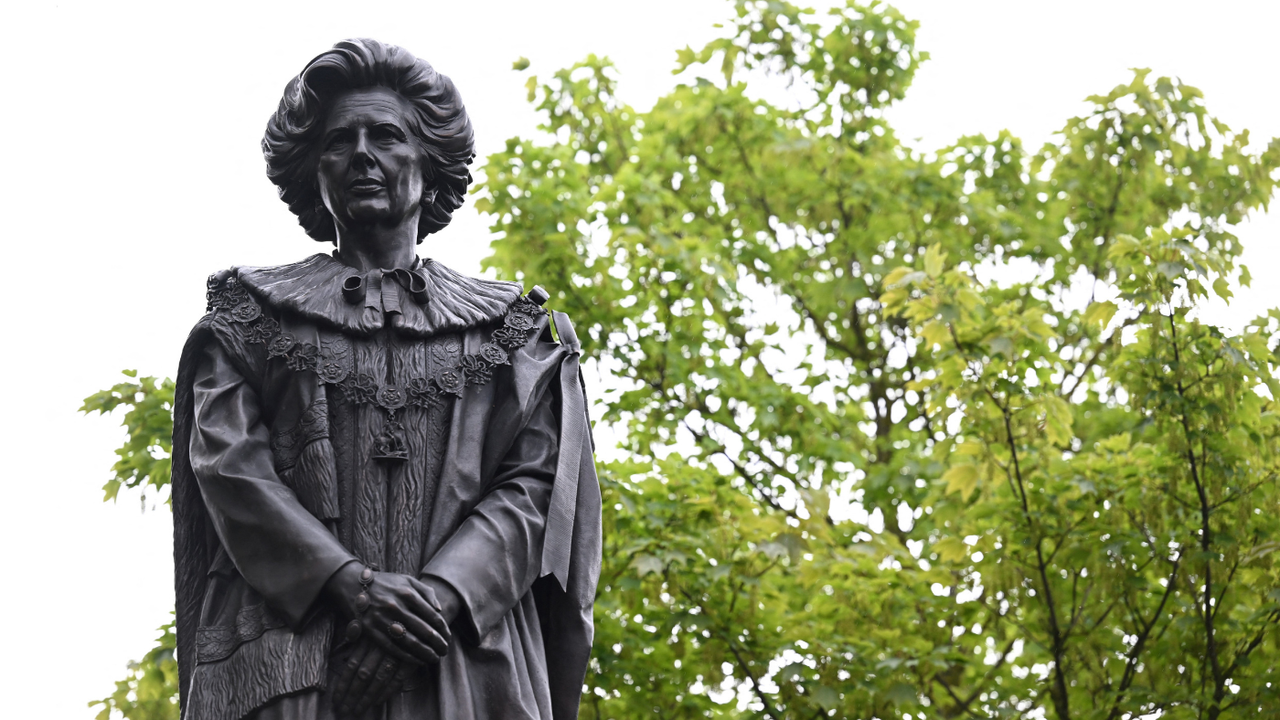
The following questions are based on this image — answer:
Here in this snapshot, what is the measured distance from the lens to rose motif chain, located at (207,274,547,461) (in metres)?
4.51

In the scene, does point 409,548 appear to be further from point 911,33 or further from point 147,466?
point 911,33

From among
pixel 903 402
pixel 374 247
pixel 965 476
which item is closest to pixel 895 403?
pixel 903 402

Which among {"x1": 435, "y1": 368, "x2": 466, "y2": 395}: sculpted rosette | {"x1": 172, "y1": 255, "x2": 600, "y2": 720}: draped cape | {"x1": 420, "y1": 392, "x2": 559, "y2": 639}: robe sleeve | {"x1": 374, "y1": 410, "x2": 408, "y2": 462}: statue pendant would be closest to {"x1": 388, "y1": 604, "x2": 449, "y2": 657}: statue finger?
{"x1": 420, "y1": 392, "x2": 559, "y2": 639}: robe sleeve

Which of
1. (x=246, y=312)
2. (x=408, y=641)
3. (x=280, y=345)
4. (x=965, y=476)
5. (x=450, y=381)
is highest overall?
(x=965, y=476)

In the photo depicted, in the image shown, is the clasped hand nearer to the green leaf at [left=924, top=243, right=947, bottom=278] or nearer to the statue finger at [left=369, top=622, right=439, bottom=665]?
the statue finger at [left=369, top=622, right=439, bottom=665]

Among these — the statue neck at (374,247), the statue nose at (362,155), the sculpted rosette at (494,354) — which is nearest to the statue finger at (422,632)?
the sculpted rosette at (494,354)

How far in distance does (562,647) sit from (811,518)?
592 centimetres

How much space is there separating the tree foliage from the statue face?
5705 mm

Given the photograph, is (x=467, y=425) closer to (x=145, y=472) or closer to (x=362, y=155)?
(x=362, y=155)

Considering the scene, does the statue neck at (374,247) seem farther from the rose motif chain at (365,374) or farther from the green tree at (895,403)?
the green tree at (895,403)

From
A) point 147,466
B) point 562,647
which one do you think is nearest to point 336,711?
point 562,647

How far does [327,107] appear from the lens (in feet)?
15.9

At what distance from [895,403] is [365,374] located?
1003 centimetres

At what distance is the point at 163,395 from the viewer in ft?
34.2
